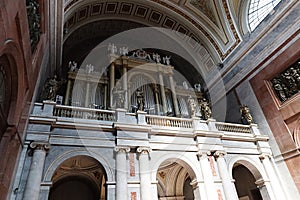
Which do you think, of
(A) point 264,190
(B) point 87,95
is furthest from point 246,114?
(B) point 87,95

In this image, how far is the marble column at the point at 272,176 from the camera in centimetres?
793

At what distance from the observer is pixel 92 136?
6.65 metres

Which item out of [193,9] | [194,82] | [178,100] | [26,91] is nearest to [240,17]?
[193,9]

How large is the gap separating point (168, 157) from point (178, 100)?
205 inches

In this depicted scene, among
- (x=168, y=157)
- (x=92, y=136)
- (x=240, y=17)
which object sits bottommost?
(x=168, y=157)

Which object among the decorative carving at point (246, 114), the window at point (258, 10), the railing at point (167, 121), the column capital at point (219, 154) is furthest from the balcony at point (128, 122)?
the window at point (258, 10)

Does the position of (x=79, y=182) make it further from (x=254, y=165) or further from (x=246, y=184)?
(x=246, y=184)

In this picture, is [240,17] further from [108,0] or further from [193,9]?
[108,0]

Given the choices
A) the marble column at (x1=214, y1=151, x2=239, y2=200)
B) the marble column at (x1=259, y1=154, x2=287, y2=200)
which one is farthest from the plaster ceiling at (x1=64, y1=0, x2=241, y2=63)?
the marble column at (x1=214, y1=151, x2=239, y2=200)

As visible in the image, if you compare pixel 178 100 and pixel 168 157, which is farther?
pixel 178 100

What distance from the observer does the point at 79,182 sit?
1003 centimetres

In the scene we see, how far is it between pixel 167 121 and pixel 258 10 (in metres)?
7.89

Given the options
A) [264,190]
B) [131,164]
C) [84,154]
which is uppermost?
[84,154]

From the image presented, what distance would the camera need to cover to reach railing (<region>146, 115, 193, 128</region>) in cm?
791
